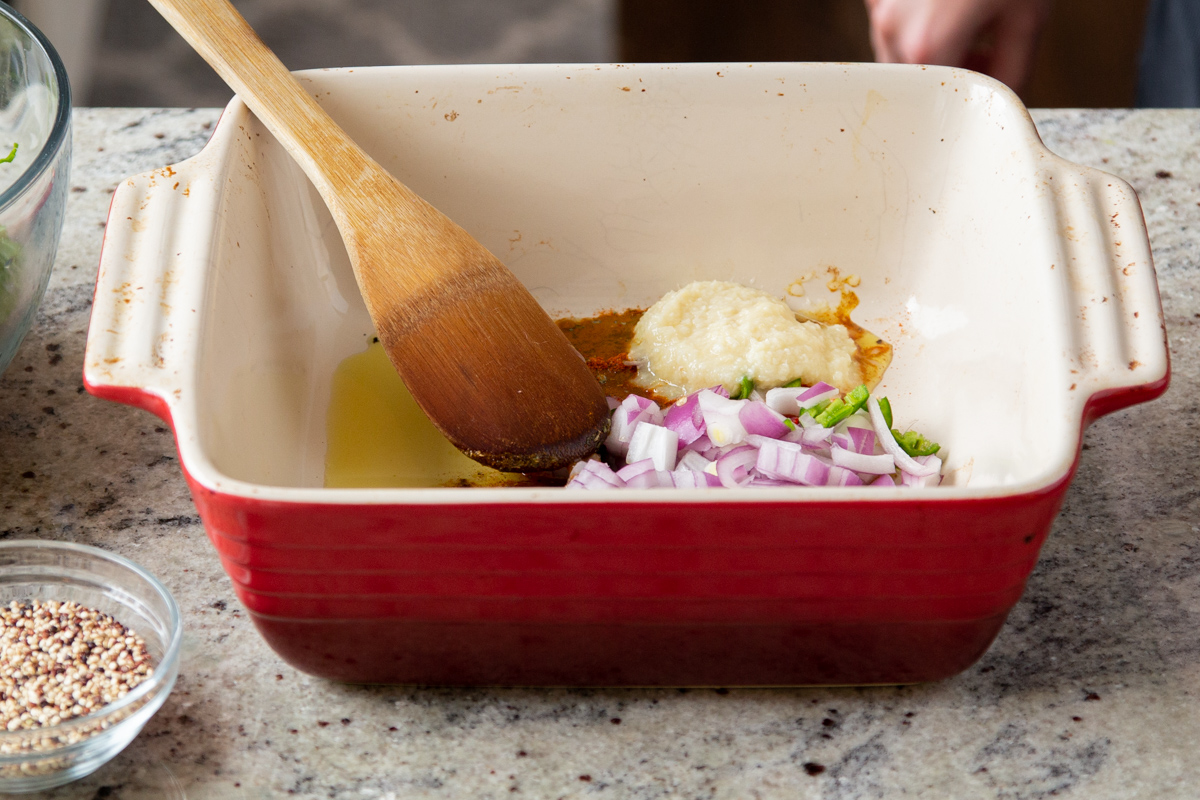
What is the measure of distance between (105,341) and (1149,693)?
0.79 meters

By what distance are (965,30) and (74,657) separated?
3.80ft

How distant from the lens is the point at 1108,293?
0.86 meters

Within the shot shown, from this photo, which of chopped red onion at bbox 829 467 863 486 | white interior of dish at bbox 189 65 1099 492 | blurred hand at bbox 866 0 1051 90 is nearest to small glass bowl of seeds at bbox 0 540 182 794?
white interior of dish at bbox 189 65 1099 492

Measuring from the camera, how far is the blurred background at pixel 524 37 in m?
2.84

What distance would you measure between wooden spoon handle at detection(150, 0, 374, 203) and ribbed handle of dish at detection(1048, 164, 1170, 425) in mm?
593

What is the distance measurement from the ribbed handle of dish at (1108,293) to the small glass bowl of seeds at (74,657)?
2.18 ft

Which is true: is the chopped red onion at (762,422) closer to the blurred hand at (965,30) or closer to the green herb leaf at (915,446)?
the green herb leaf at (915,446)

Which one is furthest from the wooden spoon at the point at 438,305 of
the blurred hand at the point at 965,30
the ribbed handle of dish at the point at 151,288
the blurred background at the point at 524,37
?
the blurred background at the point at 524,37

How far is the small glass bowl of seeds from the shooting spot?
30.0 inches

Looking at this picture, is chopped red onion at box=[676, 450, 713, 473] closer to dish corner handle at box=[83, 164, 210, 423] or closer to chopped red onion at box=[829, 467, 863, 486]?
chopped red onion at box=[829, 467, 863, 486]

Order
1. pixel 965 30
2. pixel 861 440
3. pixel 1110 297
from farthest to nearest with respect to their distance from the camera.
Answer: pixel 965 30 < pixel 861 440 < pixel 1110 297

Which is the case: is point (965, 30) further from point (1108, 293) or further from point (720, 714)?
point (720, 714)

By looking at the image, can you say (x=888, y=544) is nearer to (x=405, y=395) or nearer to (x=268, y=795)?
(x=268, y=795)

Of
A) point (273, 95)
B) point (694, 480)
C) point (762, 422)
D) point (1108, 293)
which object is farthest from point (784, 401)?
point (273, 95)
